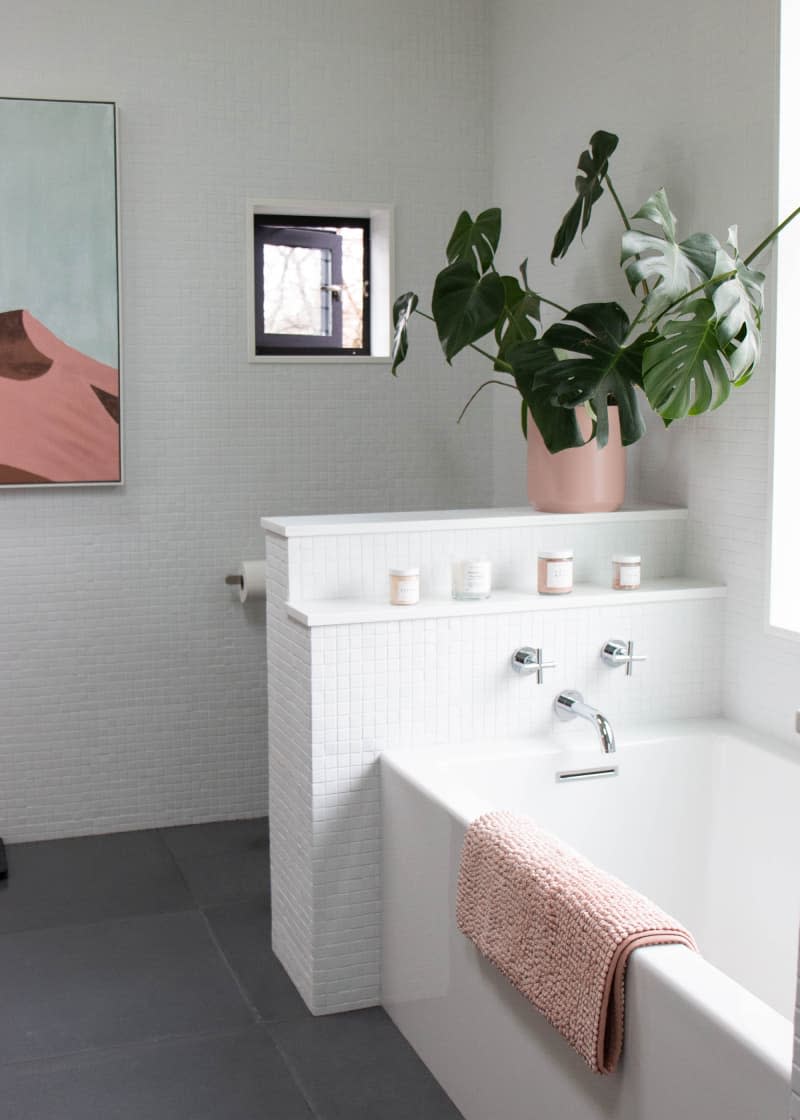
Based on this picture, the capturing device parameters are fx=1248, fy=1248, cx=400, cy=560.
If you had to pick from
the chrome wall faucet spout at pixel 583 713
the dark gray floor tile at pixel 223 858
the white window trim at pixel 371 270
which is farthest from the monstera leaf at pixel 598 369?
the dark gray floor tile at pixel 223 858

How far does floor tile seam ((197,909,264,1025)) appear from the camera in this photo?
2697 mm

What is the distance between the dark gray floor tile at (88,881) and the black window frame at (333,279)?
1546 mm

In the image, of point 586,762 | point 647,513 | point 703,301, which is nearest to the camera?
point 703,301

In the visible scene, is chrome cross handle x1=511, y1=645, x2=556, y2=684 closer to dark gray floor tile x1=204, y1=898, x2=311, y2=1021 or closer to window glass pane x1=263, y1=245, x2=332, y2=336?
dark gray floor tile x1=204, y1=898, x2=311, y2=1021

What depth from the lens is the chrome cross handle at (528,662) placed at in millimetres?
2750

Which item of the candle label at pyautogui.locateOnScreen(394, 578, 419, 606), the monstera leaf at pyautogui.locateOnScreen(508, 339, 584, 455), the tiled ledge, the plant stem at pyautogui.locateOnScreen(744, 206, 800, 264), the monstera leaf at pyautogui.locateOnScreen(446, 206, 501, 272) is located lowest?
the tiled ledge

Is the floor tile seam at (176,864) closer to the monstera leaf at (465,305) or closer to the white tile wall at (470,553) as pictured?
the white tile wall at (470,553)

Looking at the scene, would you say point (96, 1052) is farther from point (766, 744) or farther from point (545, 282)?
point (545, 282)

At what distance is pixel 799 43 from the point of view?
2648 millimetres

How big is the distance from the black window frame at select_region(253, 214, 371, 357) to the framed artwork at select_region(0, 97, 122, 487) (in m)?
0.48

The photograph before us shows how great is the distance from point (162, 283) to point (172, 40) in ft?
2.28

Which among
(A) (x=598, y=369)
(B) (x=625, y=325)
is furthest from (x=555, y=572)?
(B) (x=625, y=325)

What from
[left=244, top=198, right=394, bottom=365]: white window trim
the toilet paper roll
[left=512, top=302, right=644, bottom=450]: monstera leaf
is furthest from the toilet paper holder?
[left=512, top=302, right=644, bottom=450]: monstera leaf

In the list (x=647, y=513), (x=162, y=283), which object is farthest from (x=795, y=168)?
(x=162, y=283)
